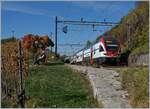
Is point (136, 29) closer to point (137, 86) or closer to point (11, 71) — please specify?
point (137, 86)

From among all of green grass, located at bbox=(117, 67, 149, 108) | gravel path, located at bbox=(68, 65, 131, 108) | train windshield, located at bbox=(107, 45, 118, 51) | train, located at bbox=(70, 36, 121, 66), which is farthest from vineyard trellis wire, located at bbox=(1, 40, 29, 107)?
train windshield, located at bbox=(107, 45, 118, 51)

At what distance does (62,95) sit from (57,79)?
4594 millimetres

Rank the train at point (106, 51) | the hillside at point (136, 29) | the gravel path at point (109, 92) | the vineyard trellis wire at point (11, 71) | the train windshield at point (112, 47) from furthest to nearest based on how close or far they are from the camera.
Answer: the hillside at point (136, 29) < the train windshield at point (112, 47) < the train at point (106, 51) < the vineyard trellis wire at point (11, 71) < the gravel path at point (109, 92)

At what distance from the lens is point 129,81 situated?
619 inches

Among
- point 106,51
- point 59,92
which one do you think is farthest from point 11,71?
point 106,51

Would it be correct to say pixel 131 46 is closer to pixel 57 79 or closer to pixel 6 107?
pixel 57 79

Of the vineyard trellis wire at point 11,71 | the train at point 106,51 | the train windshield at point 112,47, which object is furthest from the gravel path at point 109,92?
the train windshield at point 112,47

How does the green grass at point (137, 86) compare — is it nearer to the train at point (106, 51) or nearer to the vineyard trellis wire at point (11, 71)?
the vineyard trellis wire at point (11, 71)

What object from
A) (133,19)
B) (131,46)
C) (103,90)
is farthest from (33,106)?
(133,19)

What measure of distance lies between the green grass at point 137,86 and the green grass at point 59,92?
1.29 metres

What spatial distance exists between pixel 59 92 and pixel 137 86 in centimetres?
321

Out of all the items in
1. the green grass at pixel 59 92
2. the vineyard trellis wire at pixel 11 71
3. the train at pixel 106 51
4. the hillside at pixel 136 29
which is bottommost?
the green grass at pixel 59 92

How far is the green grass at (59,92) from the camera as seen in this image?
1398 centimetres

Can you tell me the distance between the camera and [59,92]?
53.2 feet
